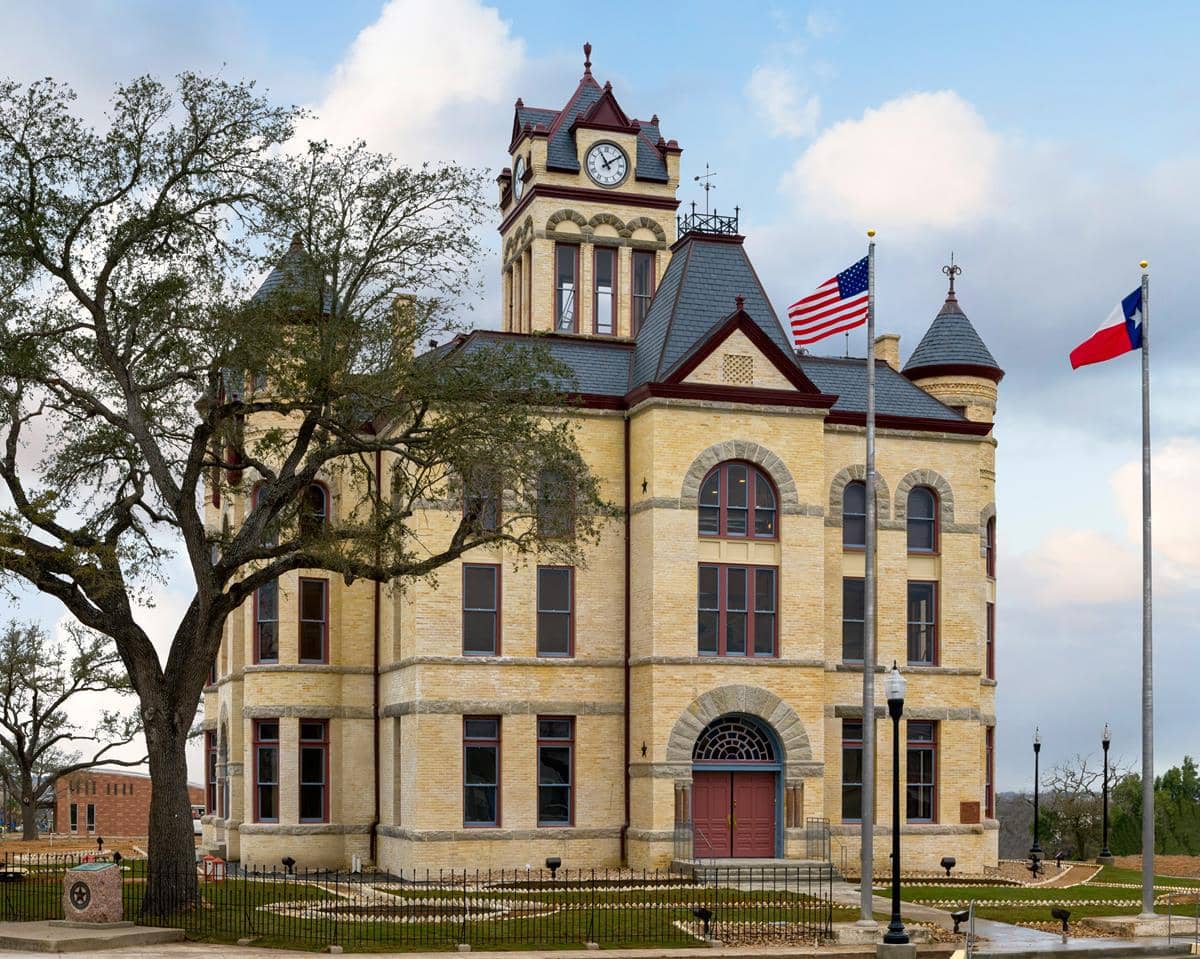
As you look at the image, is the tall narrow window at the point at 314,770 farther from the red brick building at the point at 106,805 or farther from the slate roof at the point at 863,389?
the red brick building at the point at 106,805

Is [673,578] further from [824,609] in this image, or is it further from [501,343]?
[501,343]

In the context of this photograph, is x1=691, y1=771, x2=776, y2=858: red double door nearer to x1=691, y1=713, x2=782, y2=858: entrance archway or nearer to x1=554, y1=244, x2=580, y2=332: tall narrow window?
x1=691, y1=713, x2=782, y2=858: entrance archway

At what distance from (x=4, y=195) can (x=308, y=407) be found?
666 cm

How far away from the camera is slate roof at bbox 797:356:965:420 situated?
43344mm

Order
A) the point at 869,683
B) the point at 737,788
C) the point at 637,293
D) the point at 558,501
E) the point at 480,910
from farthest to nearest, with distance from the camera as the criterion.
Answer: the point at 637,293 < the point at 737,788 < the point at 558,501 < the point at 480,910 < the point at 869,683

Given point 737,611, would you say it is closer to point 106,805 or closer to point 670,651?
point 670,651

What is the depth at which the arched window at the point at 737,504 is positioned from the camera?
39.3m

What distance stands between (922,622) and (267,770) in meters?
16.9

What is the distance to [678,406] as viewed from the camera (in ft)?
128

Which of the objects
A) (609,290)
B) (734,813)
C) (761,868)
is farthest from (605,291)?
(761,868)

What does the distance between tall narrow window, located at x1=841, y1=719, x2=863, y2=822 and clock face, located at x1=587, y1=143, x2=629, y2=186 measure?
1756 centimetres

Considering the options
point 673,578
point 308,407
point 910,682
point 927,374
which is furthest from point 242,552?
point 927,374

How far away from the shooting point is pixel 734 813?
38781mm

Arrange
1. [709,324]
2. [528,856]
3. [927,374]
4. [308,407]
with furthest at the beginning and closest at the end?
[927,374] → [709,324] → [528,856] → [308,407]
